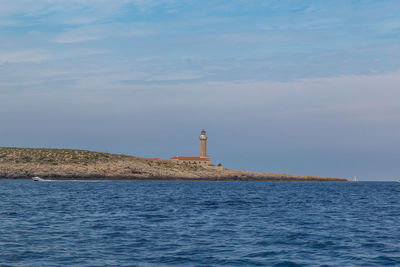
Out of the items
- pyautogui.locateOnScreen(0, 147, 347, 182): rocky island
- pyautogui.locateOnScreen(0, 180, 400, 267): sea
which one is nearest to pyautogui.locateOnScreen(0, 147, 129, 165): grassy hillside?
pyautogui.locateOnScreen(0, 147, 347, 182): rocky island

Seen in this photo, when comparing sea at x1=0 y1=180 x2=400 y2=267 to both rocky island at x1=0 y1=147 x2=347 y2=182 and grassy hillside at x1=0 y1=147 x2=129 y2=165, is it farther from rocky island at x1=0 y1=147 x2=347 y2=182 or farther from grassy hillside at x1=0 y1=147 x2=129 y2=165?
grassy hillside at x1=0 y1=147 x2=129 y2=165

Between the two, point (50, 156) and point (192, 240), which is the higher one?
point (50, 156)

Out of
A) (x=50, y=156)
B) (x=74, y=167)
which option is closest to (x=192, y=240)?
(x=74, y=167)

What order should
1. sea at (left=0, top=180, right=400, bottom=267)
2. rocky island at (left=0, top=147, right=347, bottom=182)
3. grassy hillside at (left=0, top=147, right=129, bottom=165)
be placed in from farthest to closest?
grassy hillside at (left=0, top=147, right=129, bottom=165)
rocky island at (left=0, top=147, right=347, bottom=182)
sea at (left=0, top=180, right=400, bottom=267)

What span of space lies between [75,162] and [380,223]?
159328 millimetres

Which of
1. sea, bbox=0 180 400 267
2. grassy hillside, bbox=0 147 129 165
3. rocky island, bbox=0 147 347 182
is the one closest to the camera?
sea, bbox=0 180 400 267

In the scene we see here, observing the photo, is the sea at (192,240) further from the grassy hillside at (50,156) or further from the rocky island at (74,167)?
the grassy hillside at (50,156)

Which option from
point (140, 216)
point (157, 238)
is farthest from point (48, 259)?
point (140, 216)

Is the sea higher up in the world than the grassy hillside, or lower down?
lower down

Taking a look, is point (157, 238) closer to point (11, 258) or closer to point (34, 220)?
point (11, 258)

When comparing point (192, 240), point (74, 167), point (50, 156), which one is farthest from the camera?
point (50, 156)

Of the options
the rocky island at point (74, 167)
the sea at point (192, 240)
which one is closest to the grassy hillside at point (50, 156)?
the rocky island at point (74, 167)

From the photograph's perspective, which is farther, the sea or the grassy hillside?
the grassy hillside

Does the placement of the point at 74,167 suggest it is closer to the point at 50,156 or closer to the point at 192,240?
the point at 50,156
